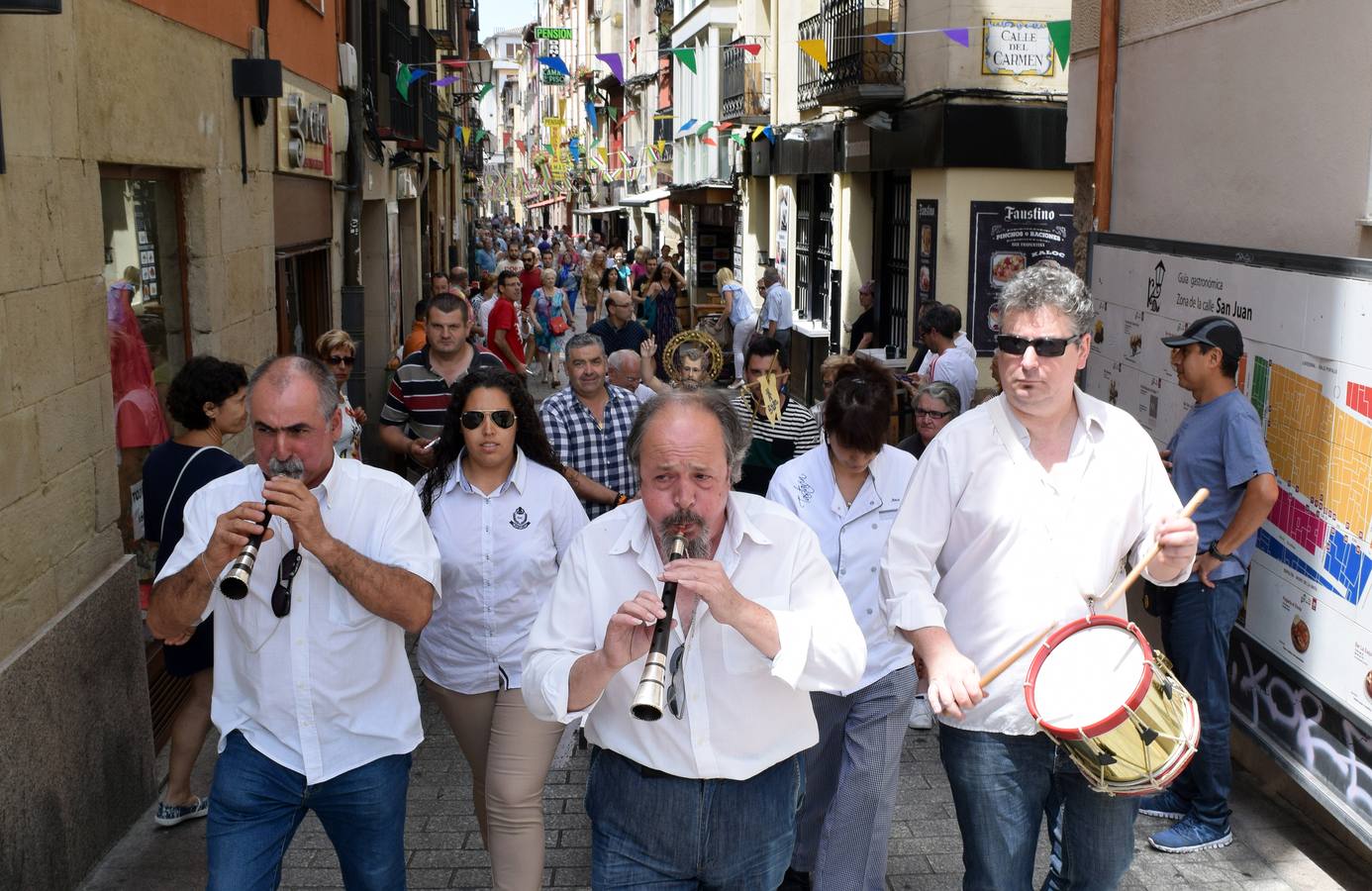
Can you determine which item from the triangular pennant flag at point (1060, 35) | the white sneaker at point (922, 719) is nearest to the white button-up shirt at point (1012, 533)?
the white sneaker at point (922, 719)

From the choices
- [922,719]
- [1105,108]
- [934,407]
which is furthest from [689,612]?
[1105,108]

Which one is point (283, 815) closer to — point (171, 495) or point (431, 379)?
point (171, 495)

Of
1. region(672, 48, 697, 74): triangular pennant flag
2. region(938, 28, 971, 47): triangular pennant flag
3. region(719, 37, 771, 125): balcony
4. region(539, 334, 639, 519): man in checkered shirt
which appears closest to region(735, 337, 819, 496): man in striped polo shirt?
region(539, 334, 639, 519): man in checkered shirt

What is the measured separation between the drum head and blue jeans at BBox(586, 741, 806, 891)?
0.65 meters

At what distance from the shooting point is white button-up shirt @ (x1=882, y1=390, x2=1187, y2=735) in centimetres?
343

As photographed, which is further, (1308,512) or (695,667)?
(1308,512)

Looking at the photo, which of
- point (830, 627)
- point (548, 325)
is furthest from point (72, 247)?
point (548, 325)

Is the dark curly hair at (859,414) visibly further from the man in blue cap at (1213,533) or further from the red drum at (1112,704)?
the red drum at (1112,704)

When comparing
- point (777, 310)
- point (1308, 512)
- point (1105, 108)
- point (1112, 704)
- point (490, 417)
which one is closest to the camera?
point (1112, 704)

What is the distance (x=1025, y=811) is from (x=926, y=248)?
484 inches

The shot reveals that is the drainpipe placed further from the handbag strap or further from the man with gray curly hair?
the man with gray curly hair

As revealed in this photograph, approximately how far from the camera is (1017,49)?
47.8ft

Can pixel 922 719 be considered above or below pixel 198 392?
below

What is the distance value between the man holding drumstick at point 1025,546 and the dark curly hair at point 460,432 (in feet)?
5.14
